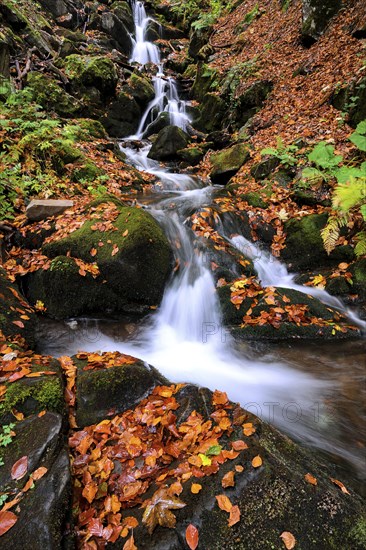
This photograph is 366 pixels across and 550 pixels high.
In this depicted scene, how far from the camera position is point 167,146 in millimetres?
11906

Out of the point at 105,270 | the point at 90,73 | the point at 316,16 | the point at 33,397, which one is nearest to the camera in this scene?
the point at 33,397

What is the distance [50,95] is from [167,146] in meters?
4.21

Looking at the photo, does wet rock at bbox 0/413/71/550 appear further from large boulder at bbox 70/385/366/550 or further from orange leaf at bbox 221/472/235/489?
orange leaf at bbox 221/472/235/489

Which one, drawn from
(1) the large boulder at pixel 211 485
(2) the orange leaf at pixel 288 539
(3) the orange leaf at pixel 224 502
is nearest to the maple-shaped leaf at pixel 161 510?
(1) the large boulder at pixel 211 485

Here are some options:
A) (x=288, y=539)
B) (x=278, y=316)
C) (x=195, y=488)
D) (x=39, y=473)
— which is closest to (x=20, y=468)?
(x=39, y=473)

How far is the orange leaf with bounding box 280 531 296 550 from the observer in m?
1.92

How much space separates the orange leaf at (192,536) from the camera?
1920 mm

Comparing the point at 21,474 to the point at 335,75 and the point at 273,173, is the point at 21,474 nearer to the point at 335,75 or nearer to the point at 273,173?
the point at 273,173

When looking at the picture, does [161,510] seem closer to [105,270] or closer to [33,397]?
[33,397]

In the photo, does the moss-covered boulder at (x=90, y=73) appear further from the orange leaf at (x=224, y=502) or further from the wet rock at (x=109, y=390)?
the orange leaf at (x=224, y=502)

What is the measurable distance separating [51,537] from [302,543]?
1.52 meters

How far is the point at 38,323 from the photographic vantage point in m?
5.04

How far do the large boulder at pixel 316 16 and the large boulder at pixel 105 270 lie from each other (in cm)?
1071

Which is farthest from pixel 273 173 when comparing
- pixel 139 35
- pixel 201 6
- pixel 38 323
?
pixel 201 6
